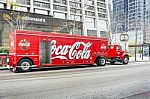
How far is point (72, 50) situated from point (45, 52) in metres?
2.82

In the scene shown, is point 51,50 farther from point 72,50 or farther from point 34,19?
point 34,19

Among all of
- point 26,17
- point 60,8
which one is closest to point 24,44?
point 26,17

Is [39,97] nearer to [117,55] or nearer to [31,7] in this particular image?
[117,55]

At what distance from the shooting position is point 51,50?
21844 millimetres

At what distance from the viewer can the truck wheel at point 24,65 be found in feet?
65.2

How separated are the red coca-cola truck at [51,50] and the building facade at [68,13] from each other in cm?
2668

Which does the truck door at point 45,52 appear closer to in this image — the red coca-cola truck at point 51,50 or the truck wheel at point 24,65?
the red coca-cola truck at point 51,50

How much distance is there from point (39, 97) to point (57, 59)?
13.3 metres

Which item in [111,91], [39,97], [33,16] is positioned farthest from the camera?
[33,16]

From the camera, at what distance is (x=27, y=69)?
20.3m

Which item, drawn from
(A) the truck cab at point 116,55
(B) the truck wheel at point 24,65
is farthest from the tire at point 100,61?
(B) the truck wheel at point 24,65

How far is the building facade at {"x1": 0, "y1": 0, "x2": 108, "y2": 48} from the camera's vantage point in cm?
5559

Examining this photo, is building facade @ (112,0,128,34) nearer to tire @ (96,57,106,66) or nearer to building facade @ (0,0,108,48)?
building facade @ (0,0,108,48)

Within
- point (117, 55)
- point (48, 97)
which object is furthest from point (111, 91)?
point (117, 55)
